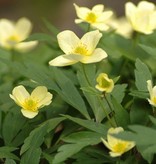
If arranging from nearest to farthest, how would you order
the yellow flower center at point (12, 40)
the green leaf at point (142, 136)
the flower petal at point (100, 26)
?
the green leaf at point (142, 136) < the flower petal at point (100, 26) < the yellow flower center at point (12, 40)

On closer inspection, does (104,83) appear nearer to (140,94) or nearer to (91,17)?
(140,94)

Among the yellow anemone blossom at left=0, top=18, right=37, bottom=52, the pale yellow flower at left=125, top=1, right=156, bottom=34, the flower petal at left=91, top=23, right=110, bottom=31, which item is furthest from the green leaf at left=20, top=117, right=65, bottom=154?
the yellow anemone blossom at left=0, top=18, right=37, bottom=52

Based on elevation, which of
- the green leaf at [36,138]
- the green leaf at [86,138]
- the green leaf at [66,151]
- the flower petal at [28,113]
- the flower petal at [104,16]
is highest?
the flower petal at [104,16]

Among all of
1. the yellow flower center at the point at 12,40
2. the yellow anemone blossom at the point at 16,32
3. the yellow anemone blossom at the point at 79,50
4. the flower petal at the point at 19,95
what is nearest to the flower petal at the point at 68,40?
the yellow anemone blossom at the point at 79,50

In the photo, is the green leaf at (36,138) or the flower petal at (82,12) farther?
the flower petal at (82,12)

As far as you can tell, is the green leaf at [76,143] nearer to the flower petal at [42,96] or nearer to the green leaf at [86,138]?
the green leaf at [86,138]

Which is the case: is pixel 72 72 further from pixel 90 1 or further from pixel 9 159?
pixel 90 1

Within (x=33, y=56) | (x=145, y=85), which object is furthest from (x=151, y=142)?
(x=33, y=56)

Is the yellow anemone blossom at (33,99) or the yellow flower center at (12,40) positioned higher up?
the yellow anemone blossom at (33,99)
